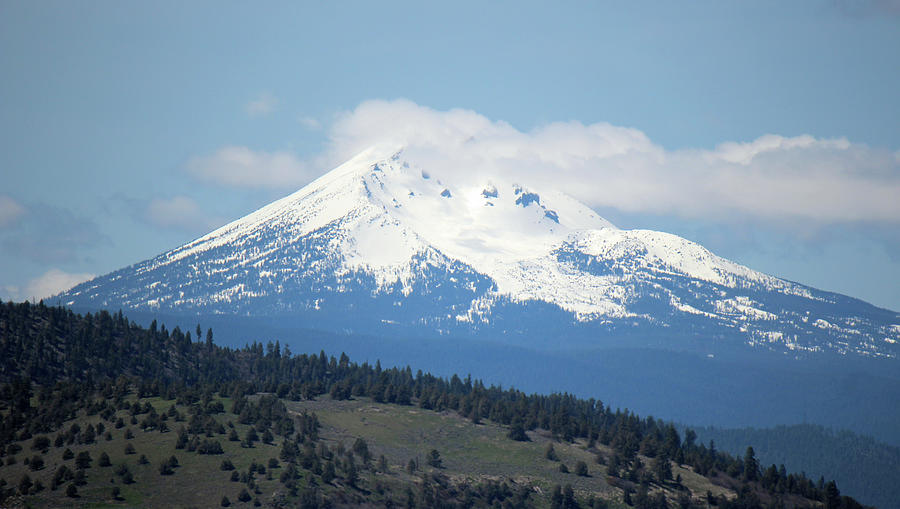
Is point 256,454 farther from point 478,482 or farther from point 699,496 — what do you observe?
point 699,496

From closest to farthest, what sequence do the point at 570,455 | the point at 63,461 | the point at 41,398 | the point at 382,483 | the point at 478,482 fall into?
the point at 63,461
the point at 382,483
the point at 478,482
the point at 41,398
the point at 570,455

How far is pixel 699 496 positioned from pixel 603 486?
17.2m

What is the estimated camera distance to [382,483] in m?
158

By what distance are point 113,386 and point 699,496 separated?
→ 103359mm

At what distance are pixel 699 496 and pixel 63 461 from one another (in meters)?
99.9

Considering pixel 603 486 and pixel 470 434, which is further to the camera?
pixel 470 434

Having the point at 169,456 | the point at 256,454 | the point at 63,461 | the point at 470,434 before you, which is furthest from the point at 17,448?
the point at 470,434

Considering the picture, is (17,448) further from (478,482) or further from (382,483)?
(478,482)

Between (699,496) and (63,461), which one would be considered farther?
(699,496)

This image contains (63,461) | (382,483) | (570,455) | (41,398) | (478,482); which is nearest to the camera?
(63,461)

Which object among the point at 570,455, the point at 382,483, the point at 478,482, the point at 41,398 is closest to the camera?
the point at 382,483

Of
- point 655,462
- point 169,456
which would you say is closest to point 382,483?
point 169,456

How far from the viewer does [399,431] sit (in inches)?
7569

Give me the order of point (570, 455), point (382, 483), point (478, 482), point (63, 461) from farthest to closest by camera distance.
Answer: point (570, 455) < point (478, 482) < point (382, 483) < point (63, 461)
